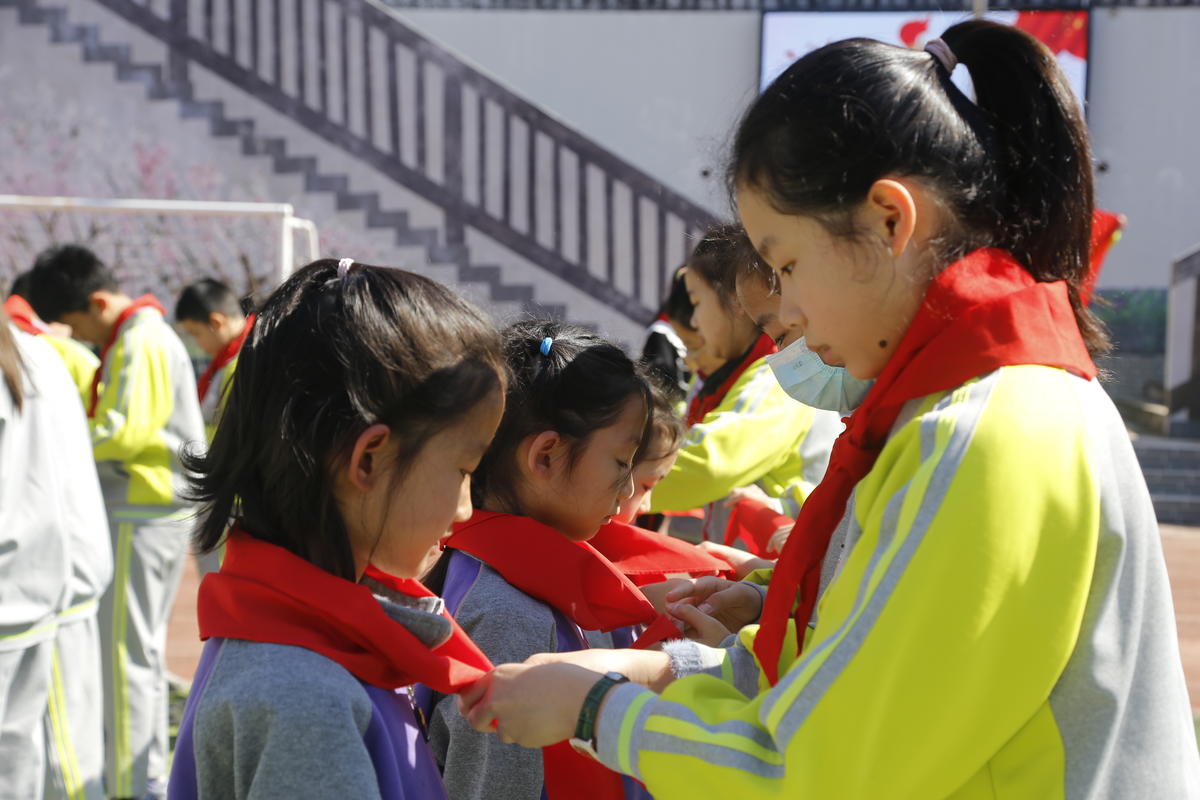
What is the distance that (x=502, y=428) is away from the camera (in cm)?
193

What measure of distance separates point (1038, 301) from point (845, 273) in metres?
0.17

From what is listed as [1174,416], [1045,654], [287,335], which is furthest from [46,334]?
[1174,416]

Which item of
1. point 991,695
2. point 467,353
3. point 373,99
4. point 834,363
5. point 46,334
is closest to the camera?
point 991,695

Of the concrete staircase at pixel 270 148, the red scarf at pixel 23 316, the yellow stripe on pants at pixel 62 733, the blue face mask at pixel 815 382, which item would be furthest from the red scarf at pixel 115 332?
the concrete staircase at pixel 270 148

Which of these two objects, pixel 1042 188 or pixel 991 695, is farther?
pixel 1042 188

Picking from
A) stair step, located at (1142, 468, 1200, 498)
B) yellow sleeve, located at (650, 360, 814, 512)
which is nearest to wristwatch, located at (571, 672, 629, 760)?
yellow sleeve, located at (650, 360, 814, 512)

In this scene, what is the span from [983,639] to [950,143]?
460 millimetres

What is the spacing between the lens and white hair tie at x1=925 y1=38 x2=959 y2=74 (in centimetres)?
125

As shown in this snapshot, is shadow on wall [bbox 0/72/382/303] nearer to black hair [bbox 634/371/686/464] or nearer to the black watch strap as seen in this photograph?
black hair [bbox 634/371/686/464]

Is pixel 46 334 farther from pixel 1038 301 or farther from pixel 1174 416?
pixel 1174 416

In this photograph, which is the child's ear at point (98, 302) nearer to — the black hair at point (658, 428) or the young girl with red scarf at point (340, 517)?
the black hair at point (658, 428)

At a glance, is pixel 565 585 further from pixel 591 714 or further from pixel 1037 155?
pixel 1037 155

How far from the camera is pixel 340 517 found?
1355 millimetres

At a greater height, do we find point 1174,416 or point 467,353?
point 467,353
